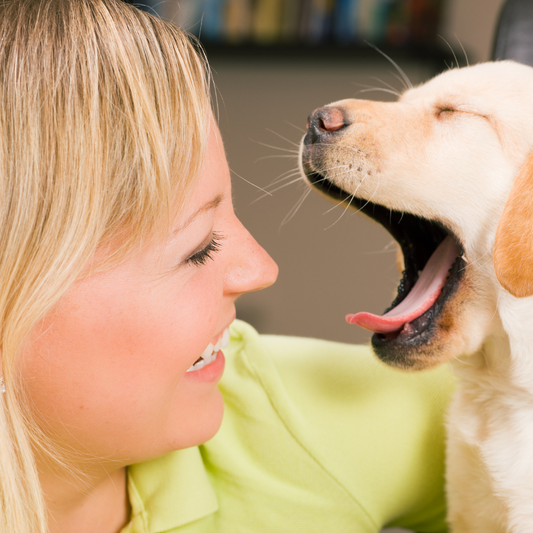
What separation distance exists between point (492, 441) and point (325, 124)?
522mm

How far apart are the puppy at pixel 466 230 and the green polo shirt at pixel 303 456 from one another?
0.08 metres

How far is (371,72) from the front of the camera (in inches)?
107

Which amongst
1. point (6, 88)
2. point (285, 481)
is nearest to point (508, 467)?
point (285, 481)

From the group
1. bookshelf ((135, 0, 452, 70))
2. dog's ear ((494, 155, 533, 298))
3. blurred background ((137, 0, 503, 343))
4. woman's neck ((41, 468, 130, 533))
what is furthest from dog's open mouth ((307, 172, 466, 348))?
bookshelf ((135, 0, 452, 70))

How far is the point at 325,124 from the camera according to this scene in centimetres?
88

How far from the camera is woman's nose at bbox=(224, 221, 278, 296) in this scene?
77 centimetres

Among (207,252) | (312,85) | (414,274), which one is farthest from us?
(312,85)

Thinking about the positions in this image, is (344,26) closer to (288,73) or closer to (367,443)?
(288,73)

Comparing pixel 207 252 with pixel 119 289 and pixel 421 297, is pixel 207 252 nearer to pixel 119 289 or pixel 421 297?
pixel 119 289

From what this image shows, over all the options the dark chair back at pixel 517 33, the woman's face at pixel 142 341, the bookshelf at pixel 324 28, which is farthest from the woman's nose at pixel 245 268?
the bookshelf at pixel 324 28

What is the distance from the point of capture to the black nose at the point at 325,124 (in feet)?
2.87

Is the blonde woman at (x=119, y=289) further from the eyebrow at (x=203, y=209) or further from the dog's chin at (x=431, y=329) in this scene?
the dog's chin at (x=431, y=329)

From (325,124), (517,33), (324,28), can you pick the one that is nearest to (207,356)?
(325,124)

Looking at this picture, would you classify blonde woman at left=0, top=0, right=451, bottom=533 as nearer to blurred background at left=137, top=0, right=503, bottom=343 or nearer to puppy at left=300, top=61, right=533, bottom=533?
puppy at left=300, top=61, right=533, bottom=533
